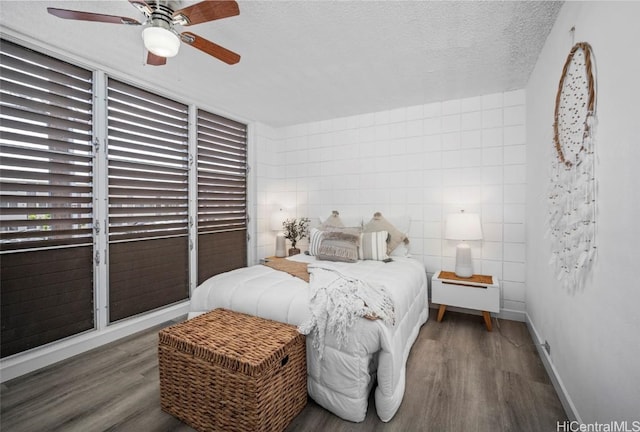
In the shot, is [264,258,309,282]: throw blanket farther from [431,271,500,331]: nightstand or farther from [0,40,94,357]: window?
[0,40,94,357]: window

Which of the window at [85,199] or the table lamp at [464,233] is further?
the table lamp at [464,233]

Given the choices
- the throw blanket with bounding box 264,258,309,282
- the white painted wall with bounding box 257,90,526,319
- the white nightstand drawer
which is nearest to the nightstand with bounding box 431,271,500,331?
the white nightstand drawer

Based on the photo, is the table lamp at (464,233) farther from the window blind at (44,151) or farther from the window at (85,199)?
the window blind at (44,151)

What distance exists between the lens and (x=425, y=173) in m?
3.54

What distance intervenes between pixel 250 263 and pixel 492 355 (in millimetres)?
3111

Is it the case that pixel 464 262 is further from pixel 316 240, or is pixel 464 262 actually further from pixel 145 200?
pixel 145 200

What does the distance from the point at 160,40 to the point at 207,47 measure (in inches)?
12.8

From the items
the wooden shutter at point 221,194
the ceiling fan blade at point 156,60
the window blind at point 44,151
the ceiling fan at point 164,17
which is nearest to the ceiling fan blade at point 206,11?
the ceiling fan at point 164,17

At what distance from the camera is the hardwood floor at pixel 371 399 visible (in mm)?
1615

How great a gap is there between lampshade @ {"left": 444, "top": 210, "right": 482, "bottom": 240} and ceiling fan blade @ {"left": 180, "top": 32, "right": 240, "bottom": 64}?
2.54 metres

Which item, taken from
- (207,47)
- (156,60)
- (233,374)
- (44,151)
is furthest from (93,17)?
(233,374)

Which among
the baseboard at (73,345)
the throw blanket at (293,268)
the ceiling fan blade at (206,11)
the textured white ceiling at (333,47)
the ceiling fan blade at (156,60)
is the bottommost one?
the baseboard at (73,345)

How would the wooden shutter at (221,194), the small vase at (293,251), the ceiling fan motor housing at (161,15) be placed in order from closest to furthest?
1. the ceiling fan motor housing at (161,15)
2. the wooden shutter at (221,194)
3. the small vase at (293,251)

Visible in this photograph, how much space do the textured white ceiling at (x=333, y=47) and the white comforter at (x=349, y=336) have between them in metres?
1.86
